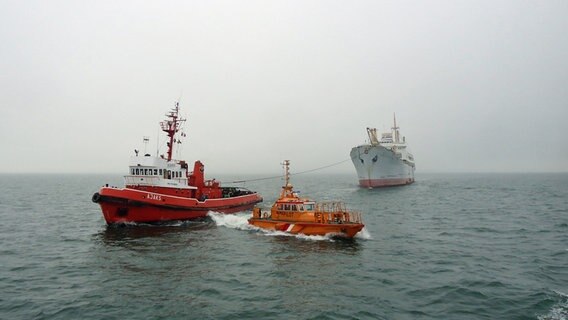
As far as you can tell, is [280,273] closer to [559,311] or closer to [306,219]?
[306,219]

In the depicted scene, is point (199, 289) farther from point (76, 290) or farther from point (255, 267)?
point (76, 290)

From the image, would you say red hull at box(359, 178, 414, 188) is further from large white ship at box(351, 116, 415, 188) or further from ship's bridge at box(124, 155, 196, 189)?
ship's bridge at box(124, 155, 196, 189)

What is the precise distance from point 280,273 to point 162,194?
58.2 ft

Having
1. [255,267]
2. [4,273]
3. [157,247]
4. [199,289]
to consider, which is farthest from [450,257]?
[4,273]

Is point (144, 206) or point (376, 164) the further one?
point (376, 164)

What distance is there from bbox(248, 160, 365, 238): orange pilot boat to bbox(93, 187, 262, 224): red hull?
25.4ft

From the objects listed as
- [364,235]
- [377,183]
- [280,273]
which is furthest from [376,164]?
[280,273]

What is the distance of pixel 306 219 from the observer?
24703 millimetres

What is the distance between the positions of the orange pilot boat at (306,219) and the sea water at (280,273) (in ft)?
2.34

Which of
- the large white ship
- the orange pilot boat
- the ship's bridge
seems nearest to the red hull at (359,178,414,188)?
the large white ship

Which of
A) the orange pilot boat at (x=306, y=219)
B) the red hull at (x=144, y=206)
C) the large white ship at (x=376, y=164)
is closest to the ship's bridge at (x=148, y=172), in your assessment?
the red hull at (x=144, y=206)

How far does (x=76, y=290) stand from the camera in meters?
14.7

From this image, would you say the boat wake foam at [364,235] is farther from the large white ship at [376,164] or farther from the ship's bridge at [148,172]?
the large white ship at [376,164]

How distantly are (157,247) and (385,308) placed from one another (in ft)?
50.1
